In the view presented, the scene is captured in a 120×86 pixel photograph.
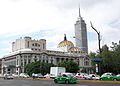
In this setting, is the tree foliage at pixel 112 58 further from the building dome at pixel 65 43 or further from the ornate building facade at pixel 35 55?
the building dome at pixel 65 43

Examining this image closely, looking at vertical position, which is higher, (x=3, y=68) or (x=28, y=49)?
(x=28, y=49)

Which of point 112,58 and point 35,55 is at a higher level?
point 35,55

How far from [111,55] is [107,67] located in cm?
527

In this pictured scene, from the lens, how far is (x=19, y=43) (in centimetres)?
18612

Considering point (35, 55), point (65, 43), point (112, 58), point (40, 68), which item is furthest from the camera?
point (65, 43)

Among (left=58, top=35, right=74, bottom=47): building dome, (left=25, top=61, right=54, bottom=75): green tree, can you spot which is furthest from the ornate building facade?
(left=25, top=61, right=54, bottom=75): green tree

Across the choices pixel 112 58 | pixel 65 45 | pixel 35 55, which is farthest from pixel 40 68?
pixel 65 45

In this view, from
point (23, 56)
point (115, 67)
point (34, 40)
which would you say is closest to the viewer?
point (115, 67)

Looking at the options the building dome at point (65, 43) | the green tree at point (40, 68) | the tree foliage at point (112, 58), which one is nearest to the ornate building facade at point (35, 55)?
the building dome at point (65, 43)

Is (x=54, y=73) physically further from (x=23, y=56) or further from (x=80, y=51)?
(x=80, y=51)

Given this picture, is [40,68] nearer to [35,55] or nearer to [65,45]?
[35,55]

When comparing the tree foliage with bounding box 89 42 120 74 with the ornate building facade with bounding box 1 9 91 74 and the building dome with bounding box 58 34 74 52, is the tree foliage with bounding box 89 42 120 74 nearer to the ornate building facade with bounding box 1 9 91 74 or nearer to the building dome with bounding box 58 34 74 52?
the ornate building facade with bounding box 1 9 91 74

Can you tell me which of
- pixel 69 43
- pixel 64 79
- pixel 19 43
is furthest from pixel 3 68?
pixel 64 79

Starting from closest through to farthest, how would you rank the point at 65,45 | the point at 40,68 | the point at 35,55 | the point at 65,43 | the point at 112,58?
the point at 112,58 < the point at 40,68 < the point at 35,55 < the point at 65,45 < the point at 65,43
